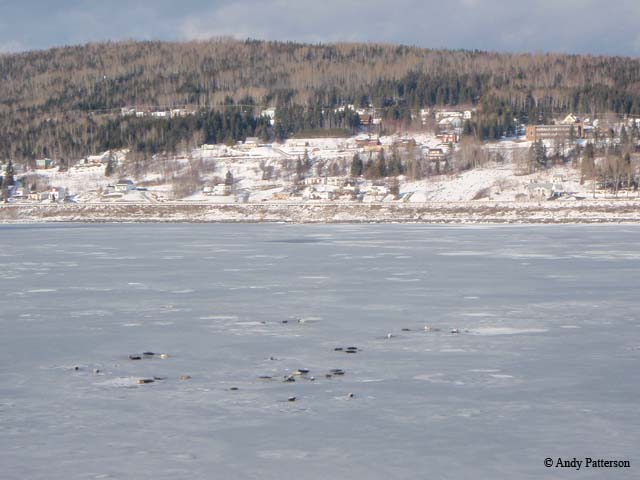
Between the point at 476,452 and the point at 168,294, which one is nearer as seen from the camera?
the point at 476,452

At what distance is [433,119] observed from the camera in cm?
14675

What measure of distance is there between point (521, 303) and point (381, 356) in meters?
7.00

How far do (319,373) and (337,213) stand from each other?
63.2m

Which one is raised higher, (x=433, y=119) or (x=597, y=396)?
(x=433, y=119)

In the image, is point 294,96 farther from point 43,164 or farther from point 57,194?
point 57,194

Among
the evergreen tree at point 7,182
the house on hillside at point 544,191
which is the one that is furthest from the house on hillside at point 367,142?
the evergreen tree at point 7,182

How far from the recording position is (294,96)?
166875mm

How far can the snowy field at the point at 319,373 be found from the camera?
966 cm

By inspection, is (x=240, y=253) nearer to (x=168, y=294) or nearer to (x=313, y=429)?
(x=168, y=294)

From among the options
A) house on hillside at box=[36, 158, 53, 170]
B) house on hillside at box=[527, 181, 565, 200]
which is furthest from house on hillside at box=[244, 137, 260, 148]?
house on hillside at box=[527, 181, 565, 200]

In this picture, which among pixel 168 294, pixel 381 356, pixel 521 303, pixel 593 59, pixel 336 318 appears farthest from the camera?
pixel 593 59

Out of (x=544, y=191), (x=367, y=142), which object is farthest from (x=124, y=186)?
(x=544, y=191)

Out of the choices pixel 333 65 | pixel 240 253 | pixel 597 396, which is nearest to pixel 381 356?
pixel 597 396

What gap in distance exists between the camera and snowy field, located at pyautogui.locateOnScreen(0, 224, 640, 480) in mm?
9656
